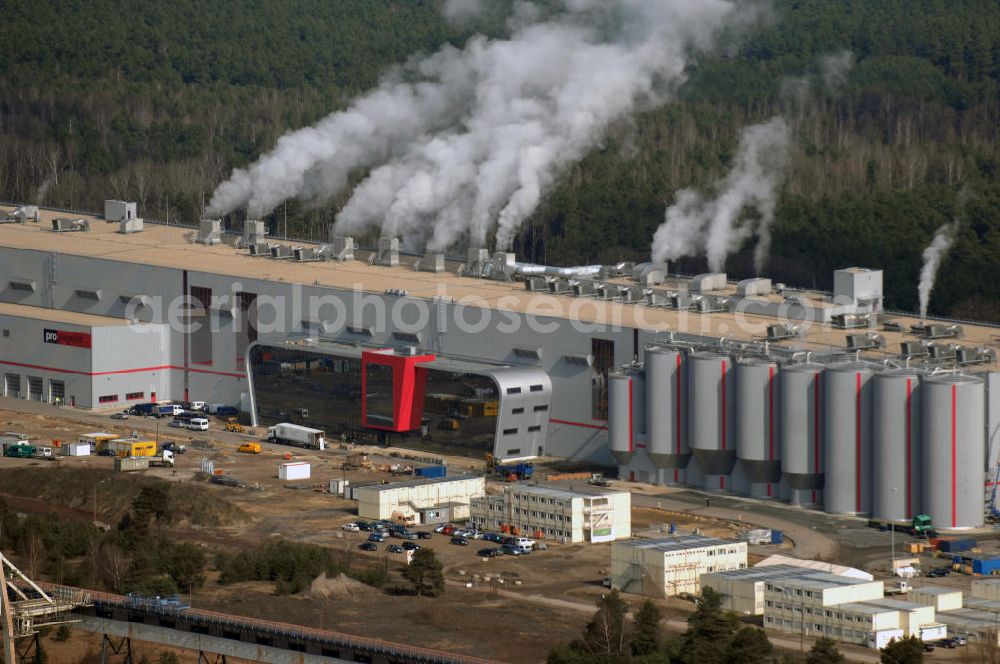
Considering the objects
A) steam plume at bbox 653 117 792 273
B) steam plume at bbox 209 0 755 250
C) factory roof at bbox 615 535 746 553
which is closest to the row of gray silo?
factory roof at bbox 615 535 746 553

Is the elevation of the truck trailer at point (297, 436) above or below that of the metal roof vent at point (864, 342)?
below

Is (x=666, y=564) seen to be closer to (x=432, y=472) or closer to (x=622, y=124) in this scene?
(x=432, y=472)

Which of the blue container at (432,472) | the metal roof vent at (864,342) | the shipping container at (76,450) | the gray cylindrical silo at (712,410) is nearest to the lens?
the gray cylindrical silo at (712,410)

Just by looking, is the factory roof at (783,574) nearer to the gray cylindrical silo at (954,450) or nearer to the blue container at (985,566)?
the blue container at (985,566)

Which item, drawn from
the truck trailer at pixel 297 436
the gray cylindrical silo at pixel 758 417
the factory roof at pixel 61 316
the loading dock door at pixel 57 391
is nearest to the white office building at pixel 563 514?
the gray cylindrical silo at pixel 758 417

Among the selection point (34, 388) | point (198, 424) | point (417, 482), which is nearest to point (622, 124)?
point (34, 388)

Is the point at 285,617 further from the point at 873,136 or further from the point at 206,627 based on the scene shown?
the point at 873,136
